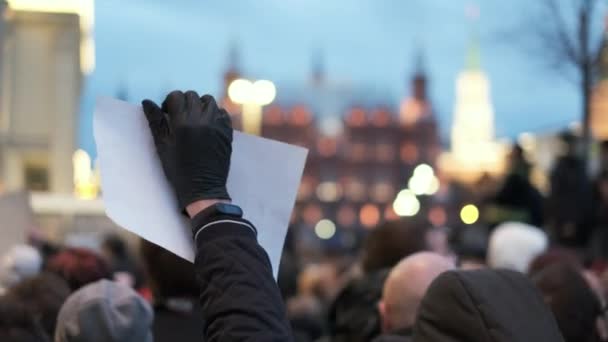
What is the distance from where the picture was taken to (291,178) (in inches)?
97.3

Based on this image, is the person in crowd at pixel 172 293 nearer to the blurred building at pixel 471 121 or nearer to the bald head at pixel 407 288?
the bald head at pixel 407 288

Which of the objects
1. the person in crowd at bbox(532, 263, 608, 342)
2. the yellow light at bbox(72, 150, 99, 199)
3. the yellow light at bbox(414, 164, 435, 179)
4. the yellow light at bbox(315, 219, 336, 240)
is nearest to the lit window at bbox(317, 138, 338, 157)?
the yellow light at bbox(315, 219, 336, 240)

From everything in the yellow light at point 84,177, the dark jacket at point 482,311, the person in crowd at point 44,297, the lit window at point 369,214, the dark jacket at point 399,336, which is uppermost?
the dark jacket at point 482,311

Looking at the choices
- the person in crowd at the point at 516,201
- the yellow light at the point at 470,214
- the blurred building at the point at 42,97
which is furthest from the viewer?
the blurred building at the point at 42,97

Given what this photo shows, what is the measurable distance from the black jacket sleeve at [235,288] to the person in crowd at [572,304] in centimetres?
249

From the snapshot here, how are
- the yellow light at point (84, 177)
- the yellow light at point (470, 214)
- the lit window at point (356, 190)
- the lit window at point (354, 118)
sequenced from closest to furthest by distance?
the yellow light at point (470, 214) → the yellow light at point (84, 177) → the lit window at point (356, 190) → the lit window at point (354, 118)

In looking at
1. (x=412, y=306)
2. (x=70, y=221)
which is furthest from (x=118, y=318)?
(x=70, y=221)

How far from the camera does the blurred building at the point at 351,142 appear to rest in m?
127

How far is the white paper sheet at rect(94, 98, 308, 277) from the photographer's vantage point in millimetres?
2234

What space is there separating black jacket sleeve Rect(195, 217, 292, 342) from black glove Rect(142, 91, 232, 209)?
84 mm

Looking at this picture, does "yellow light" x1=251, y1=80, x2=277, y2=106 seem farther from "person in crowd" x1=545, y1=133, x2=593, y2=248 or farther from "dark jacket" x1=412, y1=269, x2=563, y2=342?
"dark jacket" x1=412, y1=269, x2=563, y2=342

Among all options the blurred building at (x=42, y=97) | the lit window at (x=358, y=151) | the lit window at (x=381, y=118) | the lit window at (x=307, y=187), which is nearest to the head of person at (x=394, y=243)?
the blurred building at (x=42, y=97)

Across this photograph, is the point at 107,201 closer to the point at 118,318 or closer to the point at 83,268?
the point at 118,318

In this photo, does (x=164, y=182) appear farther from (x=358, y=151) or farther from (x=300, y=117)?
(x=300, y=117)
